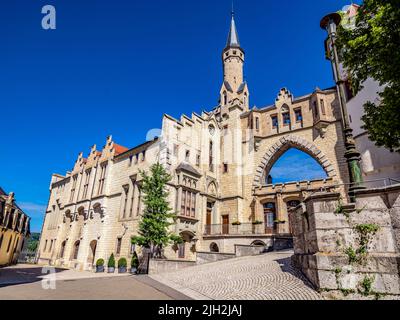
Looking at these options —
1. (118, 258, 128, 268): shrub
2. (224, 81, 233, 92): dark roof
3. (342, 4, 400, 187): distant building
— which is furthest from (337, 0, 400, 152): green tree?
(224, 81, 233, 92): dark roof

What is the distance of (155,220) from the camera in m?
18.3

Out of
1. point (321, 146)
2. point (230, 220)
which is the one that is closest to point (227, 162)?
point (230, 220)

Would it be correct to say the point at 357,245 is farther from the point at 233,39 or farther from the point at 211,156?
the point at 233,39

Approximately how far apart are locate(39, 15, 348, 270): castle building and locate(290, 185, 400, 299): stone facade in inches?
588

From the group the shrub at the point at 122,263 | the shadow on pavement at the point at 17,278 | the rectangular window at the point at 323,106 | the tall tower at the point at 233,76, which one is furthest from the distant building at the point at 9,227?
the rectangular window at the point at 323,106

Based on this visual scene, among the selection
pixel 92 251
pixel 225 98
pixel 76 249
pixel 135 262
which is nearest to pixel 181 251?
pixel 135 262

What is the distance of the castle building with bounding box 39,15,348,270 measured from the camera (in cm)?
2425

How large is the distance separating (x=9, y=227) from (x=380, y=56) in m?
32.4

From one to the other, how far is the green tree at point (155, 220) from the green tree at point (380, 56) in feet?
44.9

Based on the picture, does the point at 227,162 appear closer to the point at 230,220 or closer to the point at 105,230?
the point at 230,220

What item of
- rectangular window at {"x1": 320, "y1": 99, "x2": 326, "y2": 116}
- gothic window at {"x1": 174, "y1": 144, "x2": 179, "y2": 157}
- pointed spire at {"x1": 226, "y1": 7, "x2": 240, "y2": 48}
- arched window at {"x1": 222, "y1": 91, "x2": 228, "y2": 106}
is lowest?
gothic window at {"x1": 174, "y1": 144, "x2": 179, "y2": 157}

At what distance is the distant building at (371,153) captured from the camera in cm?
1827

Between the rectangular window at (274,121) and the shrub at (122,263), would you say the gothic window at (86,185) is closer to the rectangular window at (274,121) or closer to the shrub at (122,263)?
the shrub at (122,263)

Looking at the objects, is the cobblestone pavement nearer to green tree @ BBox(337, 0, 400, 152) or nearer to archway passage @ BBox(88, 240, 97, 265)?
green tree @ BBox(337, 0, 400, 152)
